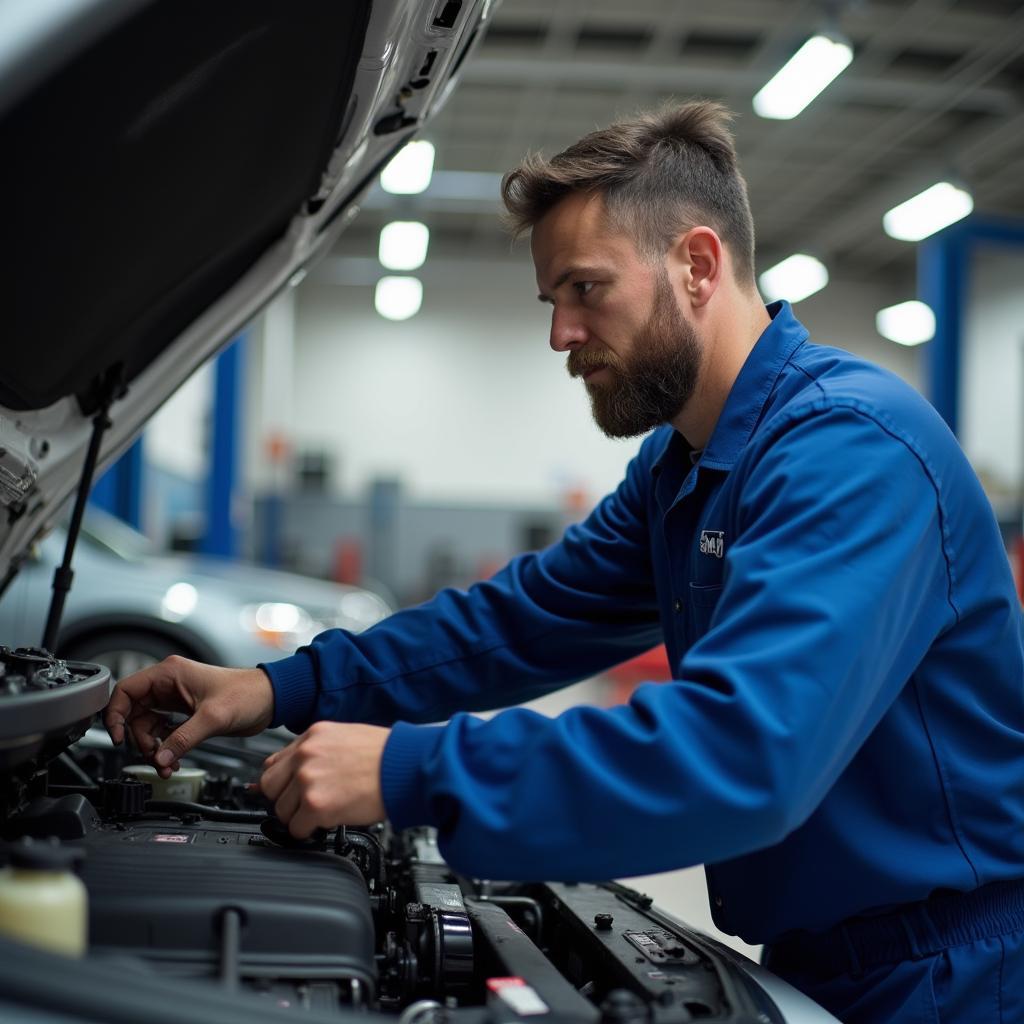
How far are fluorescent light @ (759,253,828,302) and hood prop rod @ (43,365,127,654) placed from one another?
32.4 ft

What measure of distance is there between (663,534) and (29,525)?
97 centimetres

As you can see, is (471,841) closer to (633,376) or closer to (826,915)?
(826,915)

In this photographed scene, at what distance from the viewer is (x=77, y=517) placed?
1.54 meters

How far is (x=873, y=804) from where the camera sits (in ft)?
3.77

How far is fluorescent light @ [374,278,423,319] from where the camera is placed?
12.6 m

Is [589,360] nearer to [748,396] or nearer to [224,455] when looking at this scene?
[748,396]

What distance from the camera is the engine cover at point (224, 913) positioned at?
3.16 ft

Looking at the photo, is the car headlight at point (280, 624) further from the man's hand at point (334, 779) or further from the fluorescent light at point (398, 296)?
the fluorescent light at point (398, 296)

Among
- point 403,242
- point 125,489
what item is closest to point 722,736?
point 125,489

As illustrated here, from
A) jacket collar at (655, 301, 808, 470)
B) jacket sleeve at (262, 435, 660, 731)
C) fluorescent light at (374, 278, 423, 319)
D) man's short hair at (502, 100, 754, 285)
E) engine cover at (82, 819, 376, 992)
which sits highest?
fluorescent light at (374, 278, 423, 319)

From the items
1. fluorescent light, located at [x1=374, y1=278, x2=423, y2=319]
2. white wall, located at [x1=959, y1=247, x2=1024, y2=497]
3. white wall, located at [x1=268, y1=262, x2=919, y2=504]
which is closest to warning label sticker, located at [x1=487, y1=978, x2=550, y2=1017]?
fluorescent light, located at [x1=374, y1=278, x2=423, y2=319]

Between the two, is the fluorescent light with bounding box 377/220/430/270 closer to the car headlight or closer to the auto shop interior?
the auto shop interior

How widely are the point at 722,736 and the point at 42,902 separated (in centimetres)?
51

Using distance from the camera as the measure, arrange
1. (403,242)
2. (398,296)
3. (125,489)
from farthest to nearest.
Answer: (398,296)
(403,242)
(125,489)
